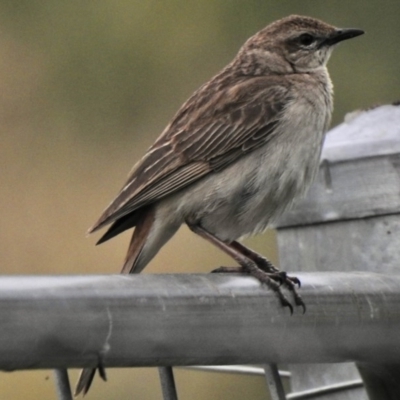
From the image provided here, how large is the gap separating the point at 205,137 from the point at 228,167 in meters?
0.18

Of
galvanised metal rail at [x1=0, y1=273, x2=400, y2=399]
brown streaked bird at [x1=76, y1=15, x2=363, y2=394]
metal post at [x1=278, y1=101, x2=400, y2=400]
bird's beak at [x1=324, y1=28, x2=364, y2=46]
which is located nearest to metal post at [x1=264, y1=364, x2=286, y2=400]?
galvanised metal rail at [x1=0, y1=273, x2=400, y2=399]

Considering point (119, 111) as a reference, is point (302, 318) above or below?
above

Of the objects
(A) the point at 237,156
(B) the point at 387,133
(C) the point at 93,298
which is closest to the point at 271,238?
(A) the point at 237,156

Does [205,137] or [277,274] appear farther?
[205,137]

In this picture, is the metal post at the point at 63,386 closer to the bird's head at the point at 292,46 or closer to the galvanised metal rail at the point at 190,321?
the galvanised metal rail at the point at 190,321

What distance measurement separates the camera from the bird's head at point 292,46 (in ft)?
19.1

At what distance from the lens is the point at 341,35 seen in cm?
597

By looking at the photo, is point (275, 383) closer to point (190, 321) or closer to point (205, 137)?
point (190, 321)

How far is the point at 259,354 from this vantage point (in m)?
2.62

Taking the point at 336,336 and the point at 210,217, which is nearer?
the point at 336,336

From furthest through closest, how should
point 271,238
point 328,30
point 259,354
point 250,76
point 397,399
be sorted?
1. point 271,238
2. point 328,30
3. point 250,76
4. point 397,399
5. point 259,354

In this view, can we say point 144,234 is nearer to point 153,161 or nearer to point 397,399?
point 153,161

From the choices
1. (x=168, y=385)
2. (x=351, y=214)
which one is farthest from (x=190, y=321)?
(x=351, y=214)

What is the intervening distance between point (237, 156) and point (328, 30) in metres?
1.22
